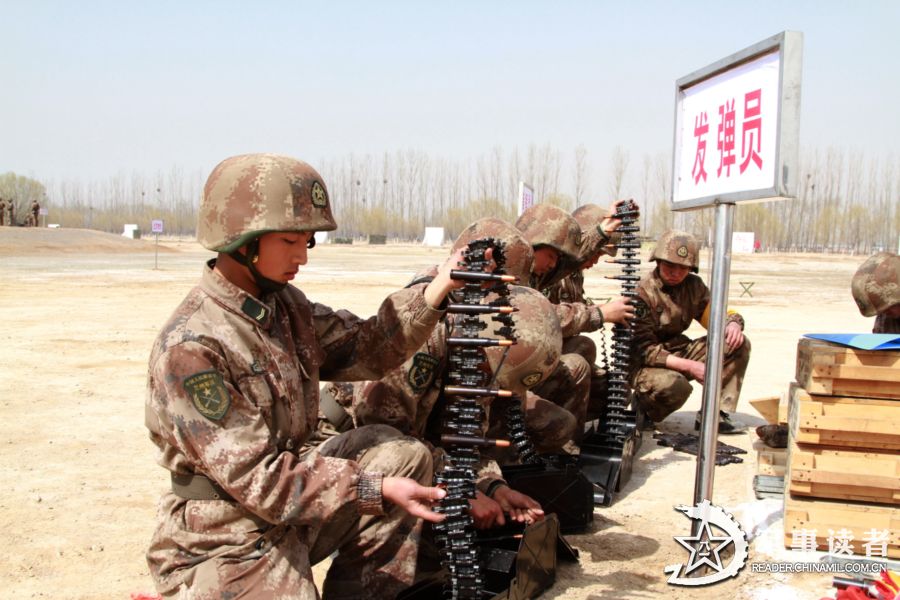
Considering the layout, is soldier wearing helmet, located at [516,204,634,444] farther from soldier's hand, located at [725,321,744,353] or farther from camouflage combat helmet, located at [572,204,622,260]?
soldier's hand, located at [725,321,744,353]

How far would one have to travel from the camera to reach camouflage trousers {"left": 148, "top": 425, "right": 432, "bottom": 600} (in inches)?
→ 131

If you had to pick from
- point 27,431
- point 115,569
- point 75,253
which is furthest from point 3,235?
point 115,569

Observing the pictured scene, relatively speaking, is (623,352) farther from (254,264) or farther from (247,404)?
(247,404)

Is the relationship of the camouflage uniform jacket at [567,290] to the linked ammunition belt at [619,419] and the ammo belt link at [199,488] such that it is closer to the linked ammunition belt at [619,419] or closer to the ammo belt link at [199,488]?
the linked ammunition belt at [619,419]

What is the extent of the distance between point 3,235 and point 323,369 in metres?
45.8

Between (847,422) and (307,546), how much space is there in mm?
3049

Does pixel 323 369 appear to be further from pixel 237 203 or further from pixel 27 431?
pixel 27 431

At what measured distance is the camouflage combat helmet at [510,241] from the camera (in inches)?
203

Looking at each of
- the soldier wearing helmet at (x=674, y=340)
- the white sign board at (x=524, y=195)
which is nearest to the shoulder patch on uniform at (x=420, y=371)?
the soldier wearing helmet at (x=674, y=340)

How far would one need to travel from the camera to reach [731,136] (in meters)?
4.43

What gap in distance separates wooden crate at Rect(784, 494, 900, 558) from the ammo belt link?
3222 millimetres

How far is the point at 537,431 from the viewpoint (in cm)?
577

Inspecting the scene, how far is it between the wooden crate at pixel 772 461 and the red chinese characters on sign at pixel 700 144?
2.43 meters

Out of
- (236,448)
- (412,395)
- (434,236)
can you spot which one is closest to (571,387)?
(412,395)
